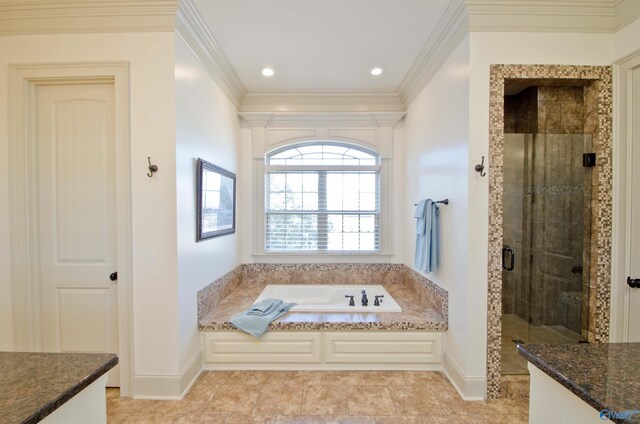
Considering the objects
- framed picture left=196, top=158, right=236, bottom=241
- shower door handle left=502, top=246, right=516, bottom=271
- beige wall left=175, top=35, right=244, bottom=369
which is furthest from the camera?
framed picture left=196, top=158, right=236, bottom=241

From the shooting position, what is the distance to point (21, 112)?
2158 millimetres

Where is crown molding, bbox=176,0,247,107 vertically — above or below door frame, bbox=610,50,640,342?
above

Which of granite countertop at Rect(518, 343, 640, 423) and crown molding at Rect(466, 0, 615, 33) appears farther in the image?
crown molding at Rect(466, 0, 615, 33)

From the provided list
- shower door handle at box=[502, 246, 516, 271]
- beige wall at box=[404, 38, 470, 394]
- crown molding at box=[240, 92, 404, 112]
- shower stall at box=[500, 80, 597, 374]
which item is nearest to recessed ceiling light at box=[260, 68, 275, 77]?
crown molding at box=[240, 92, 404, 112]

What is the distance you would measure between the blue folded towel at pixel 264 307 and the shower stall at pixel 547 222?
1.87 meters

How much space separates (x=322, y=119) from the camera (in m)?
3.66

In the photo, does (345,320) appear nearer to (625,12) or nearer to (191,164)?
(191,164)

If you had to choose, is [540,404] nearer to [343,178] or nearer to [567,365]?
[567,365]

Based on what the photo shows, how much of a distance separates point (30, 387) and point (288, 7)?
2.42 meters

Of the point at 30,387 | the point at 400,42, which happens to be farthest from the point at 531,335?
the point at 30,387

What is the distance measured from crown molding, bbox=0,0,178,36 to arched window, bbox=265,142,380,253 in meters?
1.90

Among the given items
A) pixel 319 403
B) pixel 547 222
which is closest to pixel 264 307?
pixel 319 403

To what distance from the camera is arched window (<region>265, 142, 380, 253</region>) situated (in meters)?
3.79

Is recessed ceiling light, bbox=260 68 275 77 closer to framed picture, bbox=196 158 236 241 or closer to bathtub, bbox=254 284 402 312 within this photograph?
framed picture, bbox=196 158 236 241
